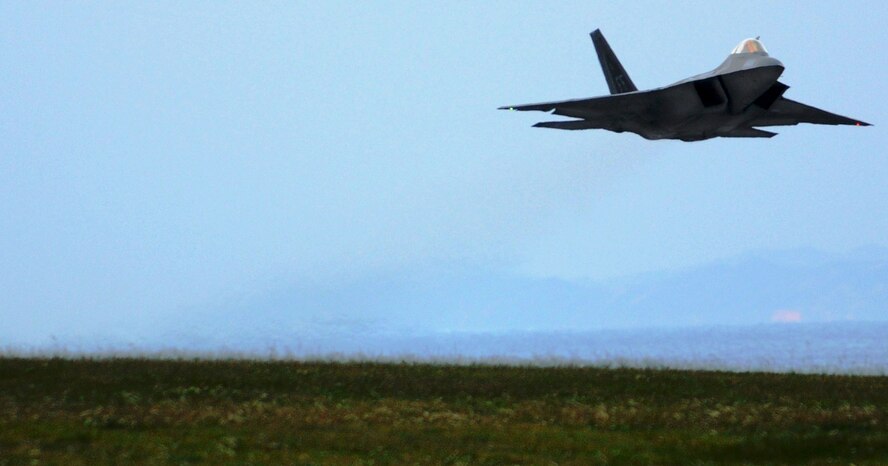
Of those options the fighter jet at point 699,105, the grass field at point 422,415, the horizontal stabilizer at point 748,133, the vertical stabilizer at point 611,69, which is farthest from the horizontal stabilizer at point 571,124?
the grass field at point 422,415

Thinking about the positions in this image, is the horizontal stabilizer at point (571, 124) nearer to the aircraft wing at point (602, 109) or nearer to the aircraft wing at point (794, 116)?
the aircraft wing at point (602, 109)

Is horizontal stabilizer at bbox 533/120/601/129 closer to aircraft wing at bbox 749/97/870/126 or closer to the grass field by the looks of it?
aircraft wing at bbox 749/97/870/126

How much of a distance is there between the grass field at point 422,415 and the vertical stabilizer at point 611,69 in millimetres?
22434

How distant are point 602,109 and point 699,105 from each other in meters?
3.87

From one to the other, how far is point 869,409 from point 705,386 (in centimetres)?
516

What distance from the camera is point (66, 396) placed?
27.4 metres

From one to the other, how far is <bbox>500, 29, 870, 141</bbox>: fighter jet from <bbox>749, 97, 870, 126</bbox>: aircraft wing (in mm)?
76

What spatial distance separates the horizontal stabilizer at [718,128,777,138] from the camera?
46812 mm

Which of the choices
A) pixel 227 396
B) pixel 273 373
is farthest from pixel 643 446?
pixel 273 373

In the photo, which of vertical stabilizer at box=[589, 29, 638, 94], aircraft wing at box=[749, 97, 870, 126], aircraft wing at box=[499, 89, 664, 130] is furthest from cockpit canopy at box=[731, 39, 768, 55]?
vertical stabilizer at box=[589, 29, 638, 94]

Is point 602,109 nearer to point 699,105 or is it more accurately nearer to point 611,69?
point 699,105

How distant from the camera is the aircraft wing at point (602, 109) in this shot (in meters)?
42.7

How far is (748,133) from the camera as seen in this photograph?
47.8m

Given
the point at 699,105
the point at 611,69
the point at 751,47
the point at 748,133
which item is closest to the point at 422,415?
the point at 699,105
